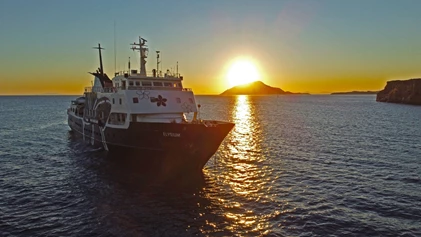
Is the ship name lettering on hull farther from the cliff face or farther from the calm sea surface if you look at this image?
the cliff face

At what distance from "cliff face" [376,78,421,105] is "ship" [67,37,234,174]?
143214mm

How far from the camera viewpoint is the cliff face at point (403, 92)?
135 meters

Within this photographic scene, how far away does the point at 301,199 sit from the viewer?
19500 millimetres

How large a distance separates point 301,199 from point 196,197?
702 cm

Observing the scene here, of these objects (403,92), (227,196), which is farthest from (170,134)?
(403,92)

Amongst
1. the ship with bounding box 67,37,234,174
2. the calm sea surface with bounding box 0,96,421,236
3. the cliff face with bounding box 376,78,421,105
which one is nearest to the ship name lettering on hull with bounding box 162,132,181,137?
the ship with bounding box 67,37,234,174

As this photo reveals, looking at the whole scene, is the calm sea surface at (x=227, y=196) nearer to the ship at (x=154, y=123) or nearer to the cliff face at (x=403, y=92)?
the ship at (x=154, y=123)

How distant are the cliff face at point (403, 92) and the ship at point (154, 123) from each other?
5638 inches

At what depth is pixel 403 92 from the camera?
5842 inches

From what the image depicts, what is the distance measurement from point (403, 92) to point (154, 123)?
6345 inches

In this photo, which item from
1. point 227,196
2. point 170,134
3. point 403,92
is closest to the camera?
point 227,196

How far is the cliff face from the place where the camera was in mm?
135250

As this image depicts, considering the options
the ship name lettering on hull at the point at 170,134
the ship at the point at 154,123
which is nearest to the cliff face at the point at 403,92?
the ship at the point at 154,123

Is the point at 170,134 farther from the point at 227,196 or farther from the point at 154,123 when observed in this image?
the point at 227,196
